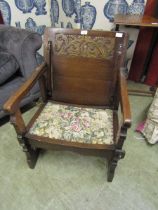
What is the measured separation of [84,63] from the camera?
46.2 inches

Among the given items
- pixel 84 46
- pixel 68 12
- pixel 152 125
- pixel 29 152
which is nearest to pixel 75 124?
pixel 29 152

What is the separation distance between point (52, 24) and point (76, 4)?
1.90 ft

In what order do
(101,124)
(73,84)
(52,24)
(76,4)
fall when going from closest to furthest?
(101,124)
(73,84)
(76,4)
(52,24)

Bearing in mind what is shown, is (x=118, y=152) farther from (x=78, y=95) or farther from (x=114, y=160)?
(x=78, y=95)

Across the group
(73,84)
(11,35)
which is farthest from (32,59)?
(73,84)

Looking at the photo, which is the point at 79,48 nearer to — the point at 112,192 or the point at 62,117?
the point at 62,117

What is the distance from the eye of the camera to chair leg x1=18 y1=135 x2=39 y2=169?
40.4 inches

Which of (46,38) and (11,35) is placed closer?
(46,38)

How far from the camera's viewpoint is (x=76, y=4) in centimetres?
172

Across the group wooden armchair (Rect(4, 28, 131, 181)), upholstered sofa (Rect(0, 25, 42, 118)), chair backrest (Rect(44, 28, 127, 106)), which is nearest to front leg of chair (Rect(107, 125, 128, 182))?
wooden armchair (Rect(4, 28, 131, 181))

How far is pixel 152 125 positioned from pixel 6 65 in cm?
126

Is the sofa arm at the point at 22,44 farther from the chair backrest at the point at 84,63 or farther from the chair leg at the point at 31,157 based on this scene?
the chair leg at the point at 31,157

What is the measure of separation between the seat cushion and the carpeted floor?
368 millimetres

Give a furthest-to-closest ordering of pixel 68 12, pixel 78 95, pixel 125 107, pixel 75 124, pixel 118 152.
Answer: pixel 68 12, pixel 78 95, pixel 75 124, pixel 118 152, pixel 125 107
